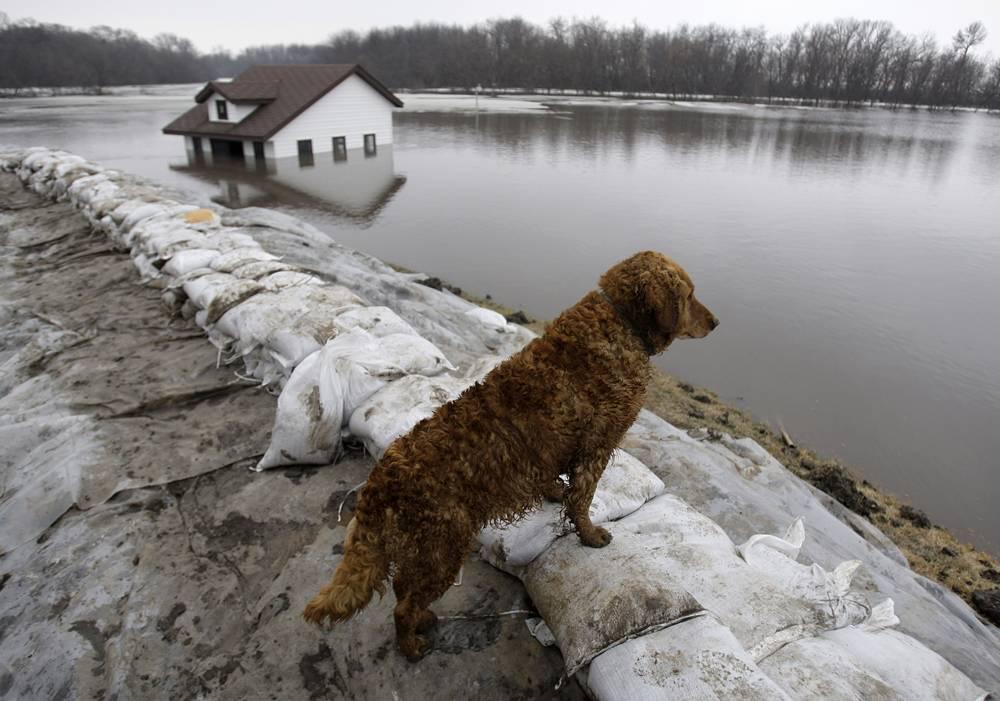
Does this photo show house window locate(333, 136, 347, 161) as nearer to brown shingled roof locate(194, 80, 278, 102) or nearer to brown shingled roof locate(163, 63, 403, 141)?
brown shingled roof locate(163, 63, 403, 141)

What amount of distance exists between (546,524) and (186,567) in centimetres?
203

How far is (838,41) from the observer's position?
79.4 m

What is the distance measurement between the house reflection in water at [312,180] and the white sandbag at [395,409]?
13167 millimetres

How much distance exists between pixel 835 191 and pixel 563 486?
71.4 ft

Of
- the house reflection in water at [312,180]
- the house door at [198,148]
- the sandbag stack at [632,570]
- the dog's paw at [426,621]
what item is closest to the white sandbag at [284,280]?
the sandbag stack at [632,570]

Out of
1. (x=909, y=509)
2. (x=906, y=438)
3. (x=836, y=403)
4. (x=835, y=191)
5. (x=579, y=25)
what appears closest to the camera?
(x=909, y=509)

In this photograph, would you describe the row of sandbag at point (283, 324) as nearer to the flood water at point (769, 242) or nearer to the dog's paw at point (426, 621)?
the dog's paw at point (426, 621)

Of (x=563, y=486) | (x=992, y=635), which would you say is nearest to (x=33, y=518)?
(x=563, y=486)

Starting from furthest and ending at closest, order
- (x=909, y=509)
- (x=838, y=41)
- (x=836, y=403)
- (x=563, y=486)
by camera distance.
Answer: (x=838, y=41) < (x=836, y=403) < (x=909, y=509) < (x=563, y=486)

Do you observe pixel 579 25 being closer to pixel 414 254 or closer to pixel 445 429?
pixel 414 254

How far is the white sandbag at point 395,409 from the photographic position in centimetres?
368

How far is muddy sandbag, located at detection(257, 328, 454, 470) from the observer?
150 inches

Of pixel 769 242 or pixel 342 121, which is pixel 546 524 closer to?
pixel 769 242

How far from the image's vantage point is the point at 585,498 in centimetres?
265
